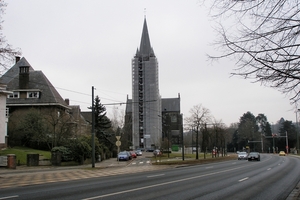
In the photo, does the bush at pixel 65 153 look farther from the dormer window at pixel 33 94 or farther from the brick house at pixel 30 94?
the dormer window at pixel 33 94

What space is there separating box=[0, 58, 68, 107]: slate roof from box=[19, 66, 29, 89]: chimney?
630 mm

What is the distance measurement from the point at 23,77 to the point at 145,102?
184ft

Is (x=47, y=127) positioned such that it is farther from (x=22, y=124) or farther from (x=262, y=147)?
(x=262, y=147)

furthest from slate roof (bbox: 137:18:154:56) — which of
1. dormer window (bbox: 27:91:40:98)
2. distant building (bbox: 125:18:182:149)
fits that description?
dormer window (bbox: 27:91:40:98)

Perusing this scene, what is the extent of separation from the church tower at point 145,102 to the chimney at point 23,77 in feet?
178

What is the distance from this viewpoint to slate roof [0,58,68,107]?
54.7 meters

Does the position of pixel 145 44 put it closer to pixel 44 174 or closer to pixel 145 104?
pixel 145 104

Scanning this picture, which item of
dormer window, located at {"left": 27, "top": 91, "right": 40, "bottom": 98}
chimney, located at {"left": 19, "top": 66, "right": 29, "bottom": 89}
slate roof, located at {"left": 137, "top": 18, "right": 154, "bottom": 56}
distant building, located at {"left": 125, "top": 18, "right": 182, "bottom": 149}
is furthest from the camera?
slate roof, located at {"left": 137, "top": 18, "right": 154, "bottom": 56}

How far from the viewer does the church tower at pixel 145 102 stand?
108 metres

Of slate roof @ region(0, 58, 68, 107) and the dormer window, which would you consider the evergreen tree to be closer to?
slate roof @ region(0, 58, 68, 107)

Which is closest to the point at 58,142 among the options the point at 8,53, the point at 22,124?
the point at 22,124

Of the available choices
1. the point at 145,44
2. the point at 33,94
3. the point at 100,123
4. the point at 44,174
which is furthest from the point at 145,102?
the point at 44,174

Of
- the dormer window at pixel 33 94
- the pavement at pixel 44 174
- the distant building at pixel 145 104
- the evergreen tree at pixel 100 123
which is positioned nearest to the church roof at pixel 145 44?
the distant building at pixel 145 104

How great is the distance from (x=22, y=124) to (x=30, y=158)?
43.2 ft
